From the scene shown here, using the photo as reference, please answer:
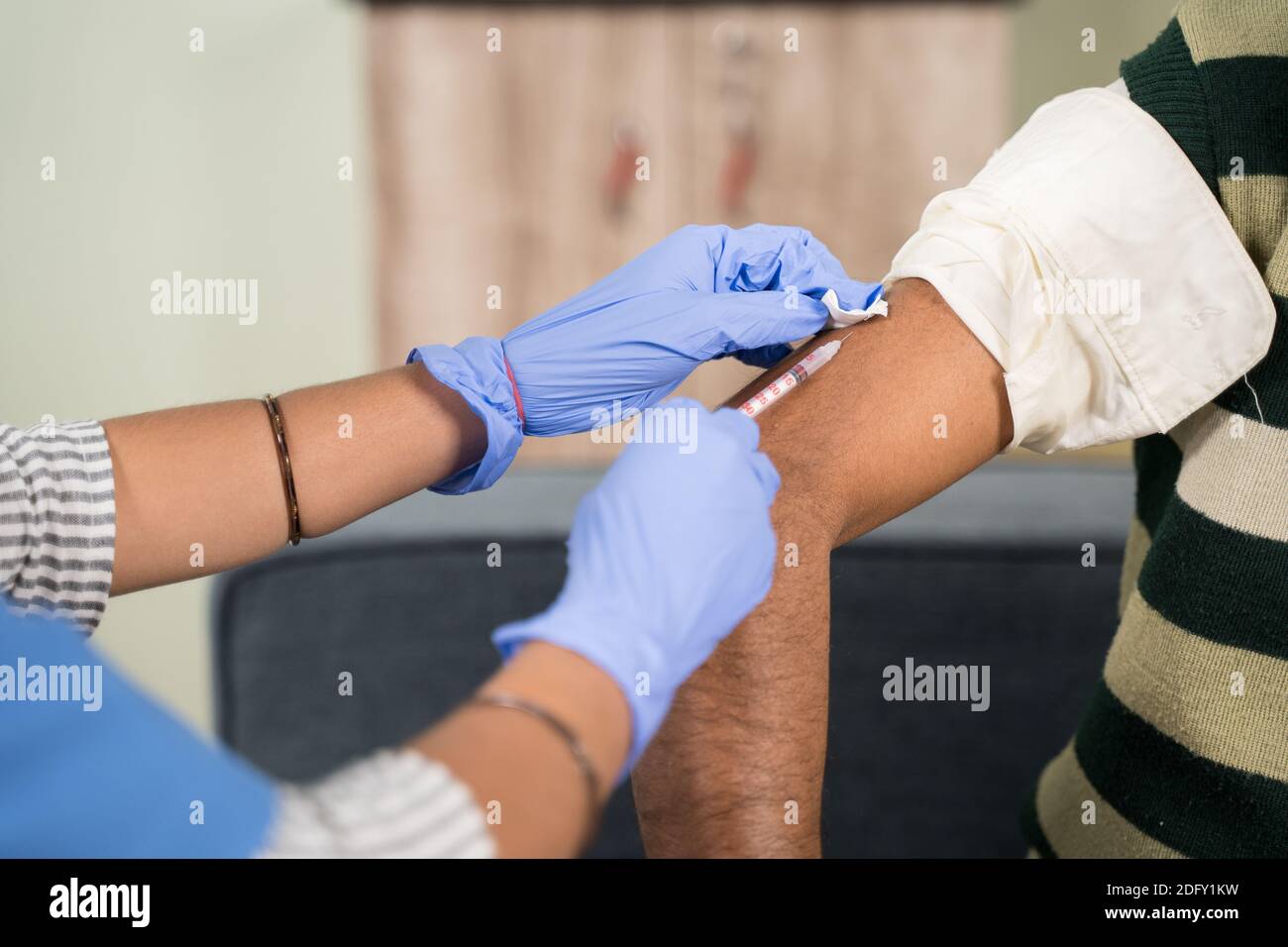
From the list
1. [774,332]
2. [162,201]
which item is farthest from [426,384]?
[162,201]

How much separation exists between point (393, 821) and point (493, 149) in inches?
88.9

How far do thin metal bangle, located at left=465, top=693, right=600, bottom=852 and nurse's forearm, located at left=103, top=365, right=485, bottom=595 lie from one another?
409 millimetres

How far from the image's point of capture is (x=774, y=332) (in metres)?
0.92

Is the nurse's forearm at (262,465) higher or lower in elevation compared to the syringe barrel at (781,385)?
lower

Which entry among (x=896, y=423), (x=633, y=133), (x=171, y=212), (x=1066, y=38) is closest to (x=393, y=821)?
(x=896, y=423)

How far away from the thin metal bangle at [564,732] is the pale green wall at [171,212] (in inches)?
69.4

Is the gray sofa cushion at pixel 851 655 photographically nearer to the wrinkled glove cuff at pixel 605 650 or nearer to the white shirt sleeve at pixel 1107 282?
the white shirt sleeve at pixel 1107 282

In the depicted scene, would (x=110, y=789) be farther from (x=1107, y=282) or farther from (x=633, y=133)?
(x=633, y=133)

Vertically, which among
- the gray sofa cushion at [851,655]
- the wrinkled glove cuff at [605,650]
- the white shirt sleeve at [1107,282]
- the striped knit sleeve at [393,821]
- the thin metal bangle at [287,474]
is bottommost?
the gray sofa cushion at [851,655]

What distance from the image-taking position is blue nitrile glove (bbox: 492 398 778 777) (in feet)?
1.90

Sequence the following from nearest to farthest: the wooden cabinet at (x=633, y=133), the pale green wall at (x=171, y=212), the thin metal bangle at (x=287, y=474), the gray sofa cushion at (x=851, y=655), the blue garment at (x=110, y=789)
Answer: the blue garment at (x=110, y=789) < the thin metal bangle at (x=287, y=474) < the gray sofa cushion at (x=851, y=655) < the pale green wall at (x=171, y=212) < the wooden cabinet at (x=633, y=133)

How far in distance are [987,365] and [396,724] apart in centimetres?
85

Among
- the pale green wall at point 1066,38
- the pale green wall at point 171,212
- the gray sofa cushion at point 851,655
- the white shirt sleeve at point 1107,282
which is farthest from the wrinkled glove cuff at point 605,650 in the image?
the pale green wall at point 1066,38

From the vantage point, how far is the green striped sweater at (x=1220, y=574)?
77 centimetres
